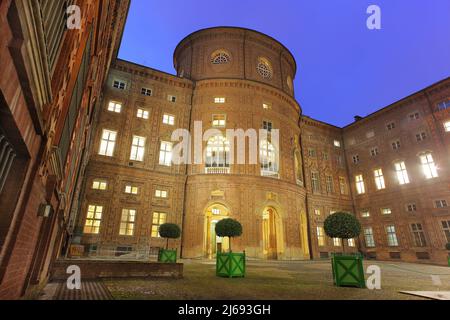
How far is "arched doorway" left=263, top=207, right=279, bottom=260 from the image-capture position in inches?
932

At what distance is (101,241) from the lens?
18.7 meters

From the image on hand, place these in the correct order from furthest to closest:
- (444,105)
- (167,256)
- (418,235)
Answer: (444,105)
(418,235)
(167,256)

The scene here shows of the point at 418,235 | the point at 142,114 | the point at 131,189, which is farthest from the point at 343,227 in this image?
the point at 418,235

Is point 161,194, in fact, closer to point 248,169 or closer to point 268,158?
point 248,169

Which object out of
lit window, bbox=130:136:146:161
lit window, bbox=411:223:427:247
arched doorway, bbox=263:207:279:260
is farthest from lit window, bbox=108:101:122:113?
lit window, bbox=411:223:427:247

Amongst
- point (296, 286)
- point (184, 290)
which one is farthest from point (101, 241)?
point (296, 286)

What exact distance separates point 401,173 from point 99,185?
101 ft

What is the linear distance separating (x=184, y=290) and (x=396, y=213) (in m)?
28.6

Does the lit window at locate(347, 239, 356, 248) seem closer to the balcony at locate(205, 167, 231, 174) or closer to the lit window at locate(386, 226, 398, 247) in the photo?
the lit window at locate(386, 226, 398, 247)

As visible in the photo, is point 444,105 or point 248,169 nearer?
point 248,169

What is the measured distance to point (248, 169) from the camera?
22641 millimetres

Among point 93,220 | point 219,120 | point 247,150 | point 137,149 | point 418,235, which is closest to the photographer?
point 93,220

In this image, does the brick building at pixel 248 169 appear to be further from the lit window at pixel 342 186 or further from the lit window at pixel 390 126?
the lit window at pixel 342 186
